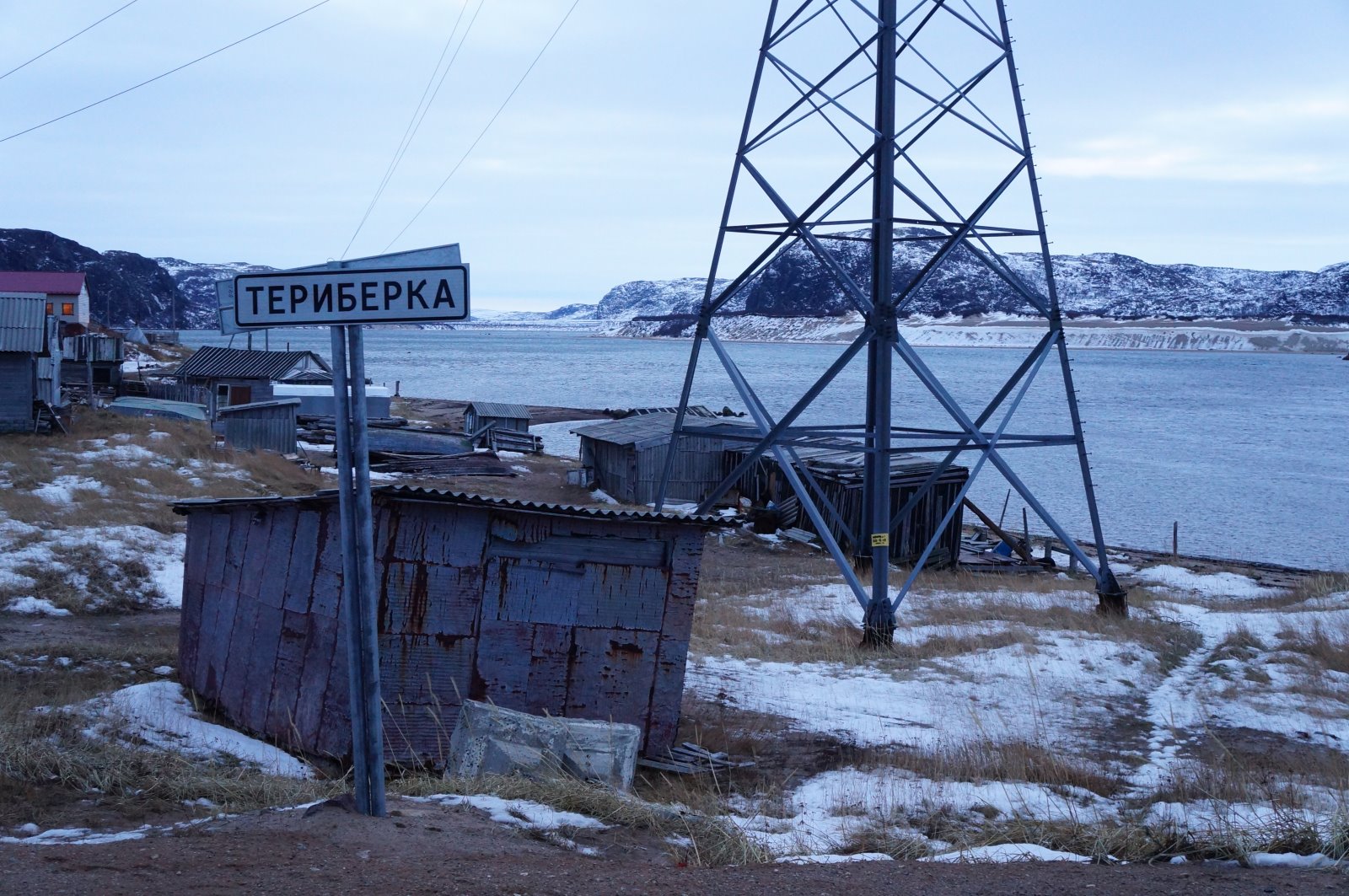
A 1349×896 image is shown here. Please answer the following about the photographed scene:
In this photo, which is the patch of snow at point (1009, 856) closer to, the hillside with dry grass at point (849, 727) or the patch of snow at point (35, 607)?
the hillside with dry grass at point (849, 727)

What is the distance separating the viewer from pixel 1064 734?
10.1 m

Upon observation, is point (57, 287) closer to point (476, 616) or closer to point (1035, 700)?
point (476, 616)

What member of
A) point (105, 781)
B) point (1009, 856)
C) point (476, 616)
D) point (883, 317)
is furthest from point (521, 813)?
point (883, 317)

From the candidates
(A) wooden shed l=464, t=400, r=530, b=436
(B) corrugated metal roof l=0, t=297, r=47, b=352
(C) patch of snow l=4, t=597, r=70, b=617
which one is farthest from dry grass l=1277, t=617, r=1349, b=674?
(A) wooden shed l=464, t=400, r=530, b=436

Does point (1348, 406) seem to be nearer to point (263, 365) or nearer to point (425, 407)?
point (425, 407)

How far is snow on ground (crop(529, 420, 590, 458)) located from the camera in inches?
2086

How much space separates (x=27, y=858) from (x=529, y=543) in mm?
4547

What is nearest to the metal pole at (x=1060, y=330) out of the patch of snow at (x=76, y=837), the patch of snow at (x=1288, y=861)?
the patch of snow at (x=1288, y=861)

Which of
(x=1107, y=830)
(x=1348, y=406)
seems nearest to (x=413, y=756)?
(x=1107, y=830)

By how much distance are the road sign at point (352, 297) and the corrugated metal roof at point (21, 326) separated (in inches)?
1079

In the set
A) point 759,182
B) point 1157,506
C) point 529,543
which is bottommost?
point 1157,506

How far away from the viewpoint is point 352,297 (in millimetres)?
4887

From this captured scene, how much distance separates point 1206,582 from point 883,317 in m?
15.4

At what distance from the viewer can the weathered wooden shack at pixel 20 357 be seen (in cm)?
2819
